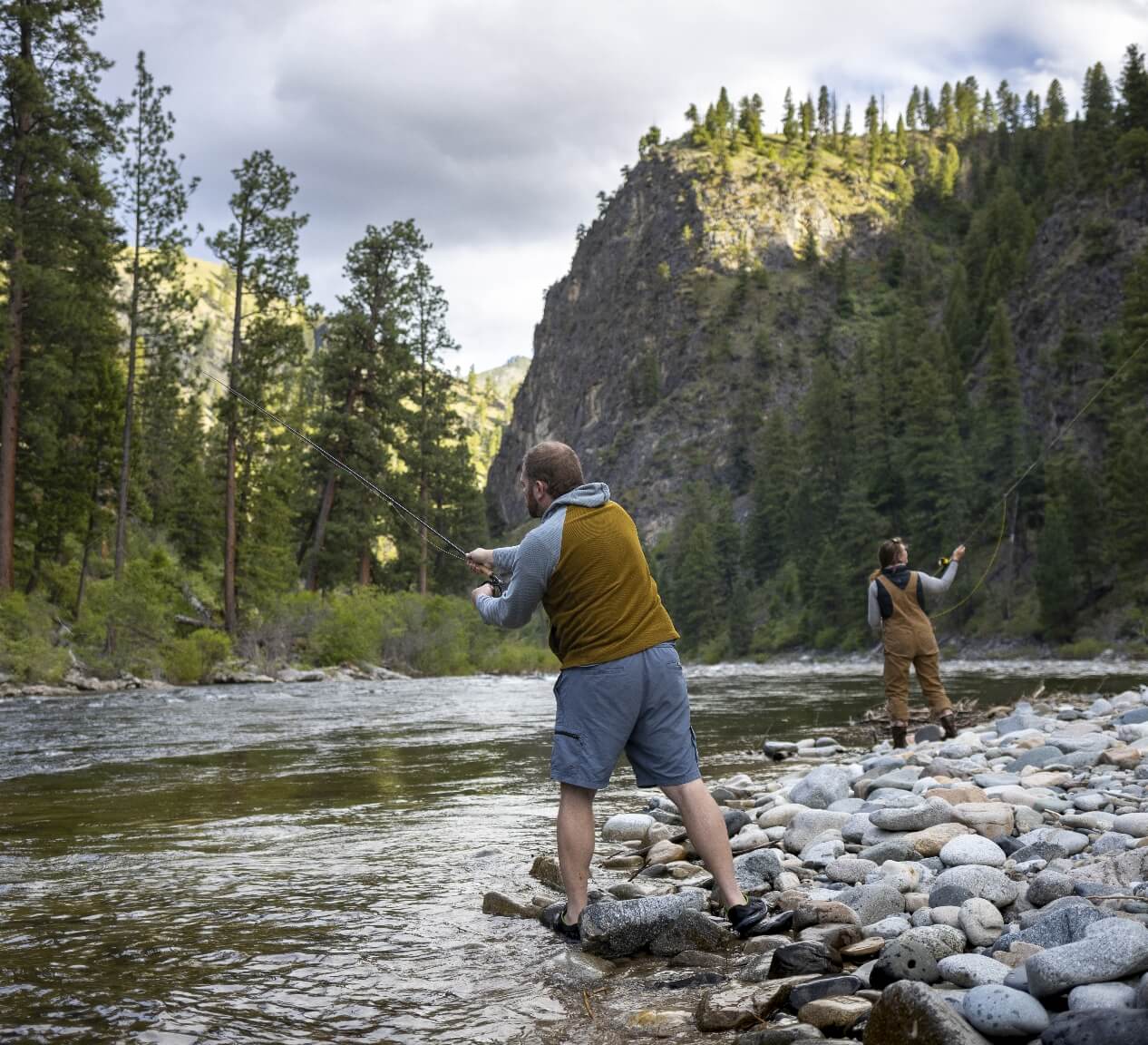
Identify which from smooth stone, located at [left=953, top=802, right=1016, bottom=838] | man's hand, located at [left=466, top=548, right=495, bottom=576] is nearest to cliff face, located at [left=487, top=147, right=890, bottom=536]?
smooth stone, located at [left=953, top=802, right=1016, bottom=838]

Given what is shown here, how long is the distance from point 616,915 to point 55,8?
25.0m

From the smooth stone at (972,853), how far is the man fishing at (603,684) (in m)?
1.11

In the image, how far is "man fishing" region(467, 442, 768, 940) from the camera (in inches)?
149

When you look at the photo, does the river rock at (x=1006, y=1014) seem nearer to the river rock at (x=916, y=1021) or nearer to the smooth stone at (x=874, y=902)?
the river rock at (x=916, y=1021)

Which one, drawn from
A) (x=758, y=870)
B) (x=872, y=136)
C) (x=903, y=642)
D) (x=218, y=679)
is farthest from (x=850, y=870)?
(x=872, y=136)

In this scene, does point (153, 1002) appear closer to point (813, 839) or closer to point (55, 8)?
point (813, 839)

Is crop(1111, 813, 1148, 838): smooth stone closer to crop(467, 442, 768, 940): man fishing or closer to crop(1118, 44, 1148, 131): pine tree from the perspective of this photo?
crop(467, 442, 768, 940): man fishing

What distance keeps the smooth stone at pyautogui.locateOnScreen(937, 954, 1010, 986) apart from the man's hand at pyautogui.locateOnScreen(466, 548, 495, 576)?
2.19 meters

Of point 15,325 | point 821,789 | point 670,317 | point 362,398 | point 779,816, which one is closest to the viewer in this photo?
point 779,816

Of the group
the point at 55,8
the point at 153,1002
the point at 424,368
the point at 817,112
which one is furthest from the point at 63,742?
the point at 817,112

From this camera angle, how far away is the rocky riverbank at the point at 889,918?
8.71 feet

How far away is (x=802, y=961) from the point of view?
10.7ft

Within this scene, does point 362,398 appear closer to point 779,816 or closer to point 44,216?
point 44,216

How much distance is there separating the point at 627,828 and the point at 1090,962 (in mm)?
3570
